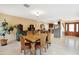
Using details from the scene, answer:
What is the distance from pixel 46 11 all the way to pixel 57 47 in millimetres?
1247

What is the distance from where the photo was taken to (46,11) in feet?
9.09

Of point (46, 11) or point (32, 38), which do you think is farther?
point (32, 38)

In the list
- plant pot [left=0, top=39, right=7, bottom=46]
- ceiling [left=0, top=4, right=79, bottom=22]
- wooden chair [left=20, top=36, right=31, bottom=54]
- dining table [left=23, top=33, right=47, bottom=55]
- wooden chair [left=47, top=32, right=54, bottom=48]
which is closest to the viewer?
ceiling [left=0, top=4, right=79, bottom=22]

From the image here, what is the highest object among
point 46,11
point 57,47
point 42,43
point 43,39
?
point 46,11

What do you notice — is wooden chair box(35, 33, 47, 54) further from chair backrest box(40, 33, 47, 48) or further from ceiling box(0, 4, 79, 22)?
ceiling box(0, 4, 79, 22)

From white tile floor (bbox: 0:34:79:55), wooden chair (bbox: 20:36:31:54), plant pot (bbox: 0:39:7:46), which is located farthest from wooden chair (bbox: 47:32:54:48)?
plant pot (bbox: 0:39:7:46)

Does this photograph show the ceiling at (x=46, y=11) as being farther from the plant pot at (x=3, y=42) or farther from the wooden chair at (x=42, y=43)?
the plant pot at (x=3, y=42)

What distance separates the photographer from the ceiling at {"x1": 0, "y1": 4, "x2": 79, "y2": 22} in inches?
103

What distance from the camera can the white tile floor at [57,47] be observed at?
9.05ft

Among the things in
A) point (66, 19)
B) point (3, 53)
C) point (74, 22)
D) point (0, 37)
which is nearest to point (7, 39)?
point (0, 37)

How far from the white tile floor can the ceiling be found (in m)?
0.67

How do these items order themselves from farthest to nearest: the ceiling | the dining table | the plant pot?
the dining table, the plant pot, the ceiling

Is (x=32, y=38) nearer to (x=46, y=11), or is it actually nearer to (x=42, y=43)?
(x=42, y=43)

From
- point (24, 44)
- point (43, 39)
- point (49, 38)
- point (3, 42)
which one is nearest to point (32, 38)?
point (24, 44)
